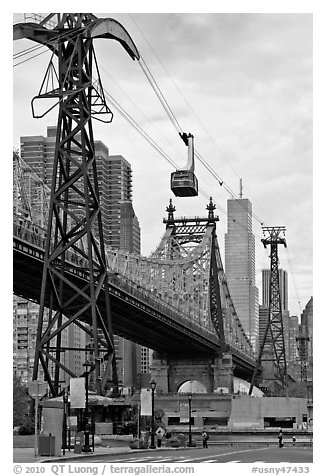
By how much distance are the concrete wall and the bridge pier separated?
2819 centimetres

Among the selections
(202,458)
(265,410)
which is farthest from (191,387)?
(202,458)

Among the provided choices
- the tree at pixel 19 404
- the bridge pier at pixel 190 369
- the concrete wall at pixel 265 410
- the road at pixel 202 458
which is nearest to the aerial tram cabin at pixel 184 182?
the tree at pixel 19 404

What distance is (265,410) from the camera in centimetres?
11725

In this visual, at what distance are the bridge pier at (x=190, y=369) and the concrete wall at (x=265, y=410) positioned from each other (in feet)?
92.5

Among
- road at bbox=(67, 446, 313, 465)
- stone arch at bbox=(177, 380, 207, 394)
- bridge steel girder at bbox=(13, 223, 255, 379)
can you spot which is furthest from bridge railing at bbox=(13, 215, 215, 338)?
road at bbox=(67, 446, 313, 465)

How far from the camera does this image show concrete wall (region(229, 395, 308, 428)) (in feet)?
379

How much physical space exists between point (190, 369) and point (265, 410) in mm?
38739

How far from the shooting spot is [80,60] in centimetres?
5784

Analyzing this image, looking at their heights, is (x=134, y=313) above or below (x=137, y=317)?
above

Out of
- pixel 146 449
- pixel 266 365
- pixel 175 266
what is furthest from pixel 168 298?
pixel 146 449

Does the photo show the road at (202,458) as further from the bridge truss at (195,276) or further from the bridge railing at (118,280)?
the bridge truss at (195,276)

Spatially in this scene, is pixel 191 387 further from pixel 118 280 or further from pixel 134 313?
pixel 118 280
